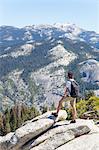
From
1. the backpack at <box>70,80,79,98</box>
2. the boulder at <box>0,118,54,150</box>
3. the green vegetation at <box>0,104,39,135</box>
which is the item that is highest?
the backpack at <box>70,80,79,98</box>

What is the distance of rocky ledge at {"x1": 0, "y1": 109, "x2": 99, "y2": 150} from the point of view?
23.0 metres

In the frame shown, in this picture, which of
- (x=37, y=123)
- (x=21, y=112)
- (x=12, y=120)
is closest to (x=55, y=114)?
(x=37, y=123)

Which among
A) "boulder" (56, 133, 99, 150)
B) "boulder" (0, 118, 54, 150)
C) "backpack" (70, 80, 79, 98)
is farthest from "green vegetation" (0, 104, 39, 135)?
"boulder" (56, 133, 99, 150)

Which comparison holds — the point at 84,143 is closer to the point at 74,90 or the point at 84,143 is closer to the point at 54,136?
the point at 54,136

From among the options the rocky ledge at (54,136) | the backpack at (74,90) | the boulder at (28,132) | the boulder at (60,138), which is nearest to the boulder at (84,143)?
the rocky ledge at (54,136)

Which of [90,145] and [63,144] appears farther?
[63,144]

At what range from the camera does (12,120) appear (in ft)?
386

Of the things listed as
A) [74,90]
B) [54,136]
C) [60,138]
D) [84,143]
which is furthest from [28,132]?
[84,143]

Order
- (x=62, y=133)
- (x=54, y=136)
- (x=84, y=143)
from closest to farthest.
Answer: (x=84, y=143) < (x=62, y=133) < (x=54, y=136)

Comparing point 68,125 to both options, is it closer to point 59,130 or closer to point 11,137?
point 59,130

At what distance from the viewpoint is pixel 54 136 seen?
24031 millimetres

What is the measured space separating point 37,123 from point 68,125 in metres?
2.08

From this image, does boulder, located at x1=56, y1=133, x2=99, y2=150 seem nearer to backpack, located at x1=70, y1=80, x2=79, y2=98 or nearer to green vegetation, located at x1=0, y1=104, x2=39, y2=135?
backpack, located at x1=70, y1=80, x2=79, y2=98

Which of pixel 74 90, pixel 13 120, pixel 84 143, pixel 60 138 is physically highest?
pixel 74 90
